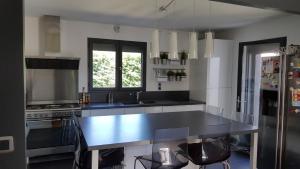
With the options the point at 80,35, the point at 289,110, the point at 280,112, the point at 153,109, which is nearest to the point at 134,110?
the point at 153,109

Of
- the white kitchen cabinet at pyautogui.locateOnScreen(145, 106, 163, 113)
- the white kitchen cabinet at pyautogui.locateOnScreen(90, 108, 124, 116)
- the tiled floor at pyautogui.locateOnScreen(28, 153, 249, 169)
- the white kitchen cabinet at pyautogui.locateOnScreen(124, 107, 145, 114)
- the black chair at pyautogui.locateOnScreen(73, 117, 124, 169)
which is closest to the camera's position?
the black chair at pyautogui.locateOnScreen(73, 117, 124, 169)

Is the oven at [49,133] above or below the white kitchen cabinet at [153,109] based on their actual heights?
below

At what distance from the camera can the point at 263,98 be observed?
329cm

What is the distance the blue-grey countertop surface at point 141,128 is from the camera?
6.51 ft

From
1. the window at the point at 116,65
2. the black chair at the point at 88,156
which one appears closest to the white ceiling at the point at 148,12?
the window at the point at 116,65

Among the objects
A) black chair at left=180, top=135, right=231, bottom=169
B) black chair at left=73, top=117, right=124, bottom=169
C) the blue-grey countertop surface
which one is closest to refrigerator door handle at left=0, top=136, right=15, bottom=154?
the blue-grey countertop surface

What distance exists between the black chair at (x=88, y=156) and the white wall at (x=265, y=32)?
3.11 metres

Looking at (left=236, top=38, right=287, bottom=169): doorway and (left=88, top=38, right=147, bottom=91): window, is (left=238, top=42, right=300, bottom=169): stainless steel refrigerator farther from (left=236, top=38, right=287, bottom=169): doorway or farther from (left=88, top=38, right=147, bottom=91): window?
(left=88, top=38, right=147, bottom=91): window

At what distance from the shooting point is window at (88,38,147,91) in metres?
4.41

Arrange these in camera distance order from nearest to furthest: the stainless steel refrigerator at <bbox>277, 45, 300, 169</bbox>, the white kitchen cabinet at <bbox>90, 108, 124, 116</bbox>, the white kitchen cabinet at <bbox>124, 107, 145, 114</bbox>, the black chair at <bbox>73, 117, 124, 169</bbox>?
the black chair at <bbox>73, 117, 124, 169</bbox> → the stainless steel refrigerator at <bbox>277, 45, 300, 169</bbox> → the white kitchen cabinet at <bbox>90, 108, 124, 116</bbox> → the white kitchen cabinet at <bbox>124, 107, 145, 114</bbox>

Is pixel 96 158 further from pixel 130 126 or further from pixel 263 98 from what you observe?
pixel 263 98

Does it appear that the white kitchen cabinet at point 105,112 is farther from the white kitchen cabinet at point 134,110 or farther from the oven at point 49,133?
the oven at point 49,133

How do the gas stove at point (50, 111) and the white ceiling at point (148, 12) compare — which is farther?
the gas stove at point (50, 111)

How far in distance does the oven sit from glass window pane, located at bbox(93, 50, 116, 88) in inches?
34.3
